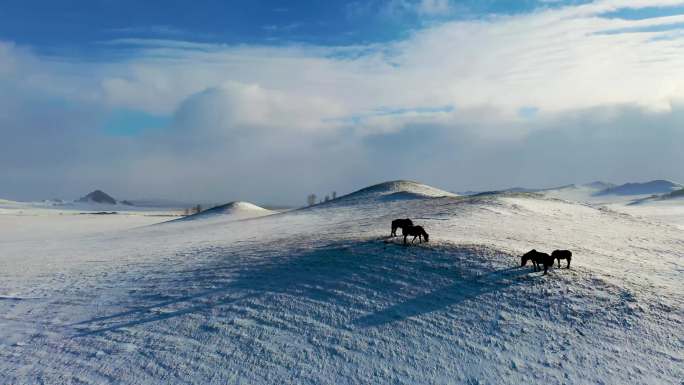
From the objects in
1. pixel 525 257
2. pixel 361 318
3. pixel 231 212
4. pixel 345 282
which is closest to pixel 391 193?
pixel 231 212

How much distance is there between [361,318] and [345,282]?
263 centimetres

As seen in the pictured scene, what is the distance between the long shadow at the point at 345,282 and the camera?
615 inches

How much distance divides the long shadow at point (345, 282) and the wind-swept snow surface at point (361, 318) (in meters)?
Result: 0.08

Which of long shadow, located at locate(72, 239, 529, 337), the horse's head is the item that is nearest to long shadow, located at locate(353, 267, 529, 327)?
long shadow, located at locate(72, 239, 529, 337)

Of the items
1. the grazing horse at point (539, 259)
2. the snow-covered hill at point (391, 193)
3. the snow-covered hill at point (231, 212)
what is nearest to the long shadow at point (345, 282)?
the grazing horse at point (539, 259)

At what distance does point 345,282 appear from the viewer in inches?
675

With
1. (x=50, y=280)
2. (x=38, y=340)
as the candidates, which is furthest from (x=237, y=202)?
(x=38, y=340)

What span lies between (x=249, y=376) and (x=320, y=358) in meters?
2.04

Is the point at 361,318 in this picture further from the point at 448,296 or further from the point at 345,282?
the point at 448,296

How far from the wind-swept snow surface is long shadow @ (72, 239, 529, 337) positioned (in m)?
0.08

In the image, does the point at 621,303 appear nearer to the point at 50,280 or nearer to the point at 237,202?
the point at 50,280

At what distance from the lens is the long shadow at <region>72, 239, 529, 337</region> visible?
15617mm

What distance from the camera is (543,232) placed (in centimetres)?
2648

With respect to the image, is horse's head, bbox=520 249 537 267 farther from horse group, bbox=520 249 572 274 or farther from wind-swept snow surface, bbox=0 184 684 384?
wind-swept snow surface, bbox=0 184 684 384
